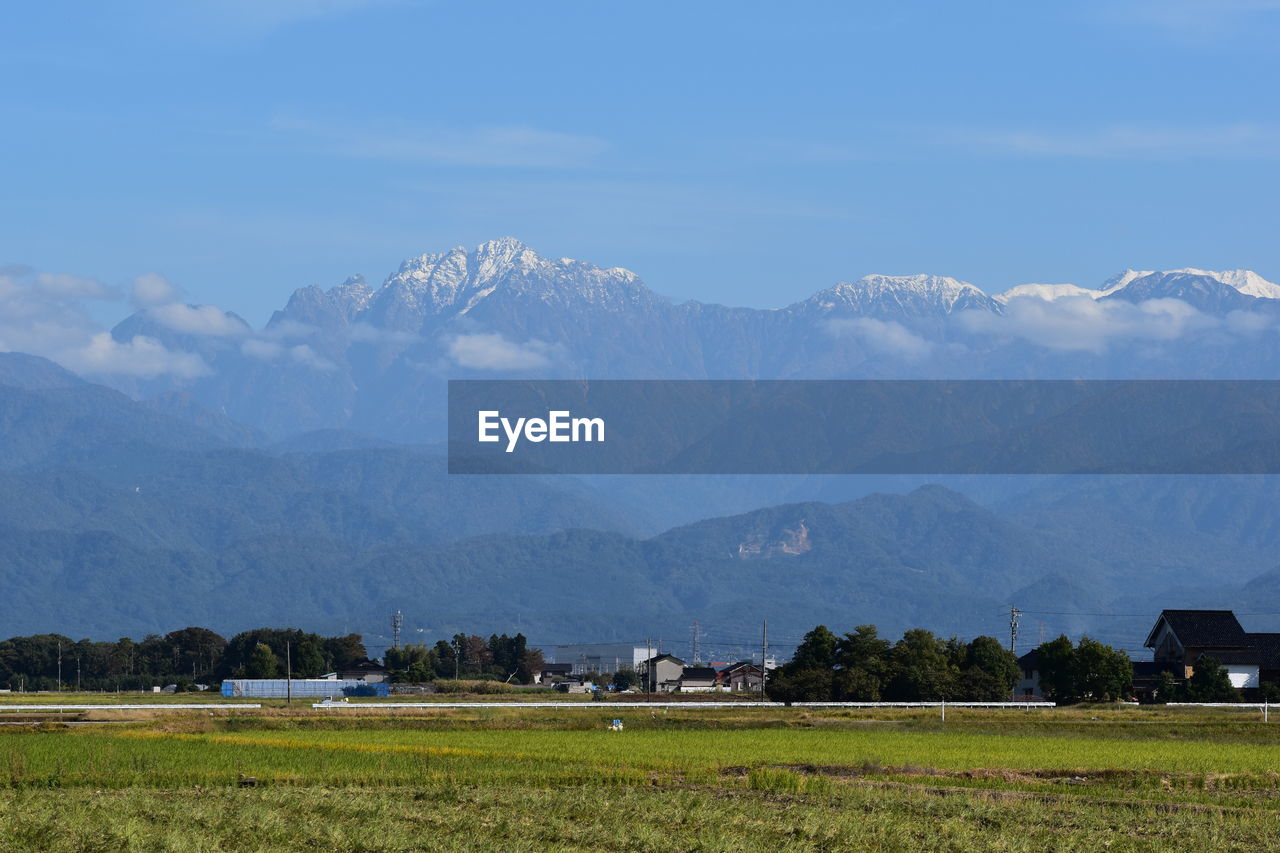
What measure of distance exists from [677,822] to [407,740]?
89.7ft

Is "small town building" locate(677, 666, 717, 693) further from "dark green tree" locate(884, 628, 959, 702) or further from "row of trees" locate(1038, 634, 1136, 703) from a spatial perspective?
"row of trees" locate(1038, 634, 1136, 703)

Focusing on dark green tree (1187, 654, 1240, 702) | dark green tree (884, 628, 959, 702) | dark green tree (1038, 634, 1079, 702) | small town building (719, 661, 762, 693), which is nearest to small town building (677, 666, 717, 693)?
small town building (719, 661, 762, 693)

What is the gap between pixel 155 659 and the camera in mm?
195000

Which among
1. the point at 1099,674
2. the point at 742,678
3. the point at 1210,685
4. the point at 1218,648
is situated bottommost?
the point at 742,678

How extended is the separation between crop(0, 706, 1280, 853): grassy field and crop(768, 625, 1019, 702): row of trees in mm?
30860

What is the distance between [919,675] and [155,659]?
373 feet

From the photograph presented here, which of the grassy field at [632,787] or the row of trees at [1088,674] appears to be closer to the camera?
the grassy field at [632,787]

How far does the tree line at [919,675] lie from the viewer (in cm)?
10481

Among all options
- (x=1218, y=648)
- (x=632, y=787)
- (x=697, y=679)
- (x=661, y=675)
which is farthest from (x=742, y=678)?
(x=632, y=787)

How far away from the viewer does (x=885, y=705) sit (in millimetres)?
97125

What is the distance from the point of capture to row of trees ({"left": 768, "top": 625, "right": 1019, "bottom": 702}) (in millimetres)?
105000

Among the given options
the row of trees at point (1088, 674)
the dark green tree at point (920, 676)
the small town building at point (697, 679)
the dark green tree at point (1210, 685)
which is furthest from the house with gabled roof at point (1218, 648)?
the small town building at point (697, 679)

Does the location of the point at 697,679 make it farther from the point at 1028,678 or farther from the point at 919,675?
the point at 919,675

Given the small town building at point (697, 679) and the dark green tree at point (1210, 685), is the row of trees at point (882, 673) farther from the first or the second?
the small town building at point (697, 679)
